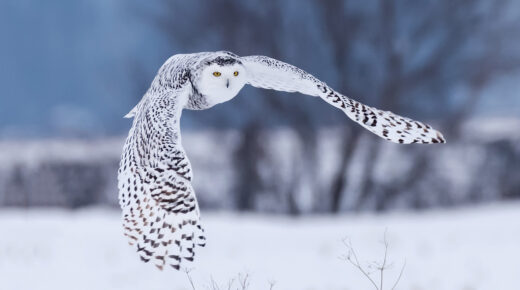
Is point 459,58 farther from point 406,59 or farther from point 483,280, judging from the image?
point 483,280

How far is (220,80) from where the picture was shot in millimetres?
4363

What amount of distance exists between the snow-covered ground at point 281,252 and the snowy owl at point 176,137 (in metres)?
1.51

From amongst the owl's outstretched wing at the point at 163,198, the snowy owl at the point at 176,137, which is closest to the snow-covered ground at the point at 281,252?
the snowy owl at the point at 176,137

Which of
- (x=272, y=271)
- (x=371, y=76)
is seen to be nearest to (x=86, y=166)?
(x=371, y=76)

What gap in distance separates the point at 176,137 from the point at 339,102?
121cm

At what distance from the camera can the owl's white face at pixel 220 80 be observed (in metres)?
4.36

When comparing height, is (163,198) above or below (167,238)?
above

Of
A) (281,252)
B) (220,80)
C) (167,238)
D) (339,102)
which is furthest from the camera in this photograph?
(281,252)

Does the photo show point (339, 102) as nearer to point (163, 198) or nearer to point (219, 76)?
point (219, 76)

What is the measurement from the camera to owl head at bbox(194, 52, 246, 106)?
435 centimetres

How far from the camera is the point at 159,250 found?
412cm

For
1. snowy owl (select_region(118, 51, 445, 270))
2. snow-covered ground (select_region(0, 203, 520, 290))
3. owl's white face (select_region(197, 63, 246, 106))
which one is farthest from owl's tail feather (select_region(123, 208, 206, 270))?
snow-covered ground (select_region(0, 203, 520, 290))

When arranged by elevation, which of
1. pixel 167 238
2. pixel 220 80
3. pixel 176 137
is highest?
pixel 220 80

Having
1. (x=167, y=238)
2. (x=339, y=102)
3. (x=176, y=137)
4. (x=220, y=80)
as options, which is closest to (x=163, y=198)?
(x=167, y=238)
